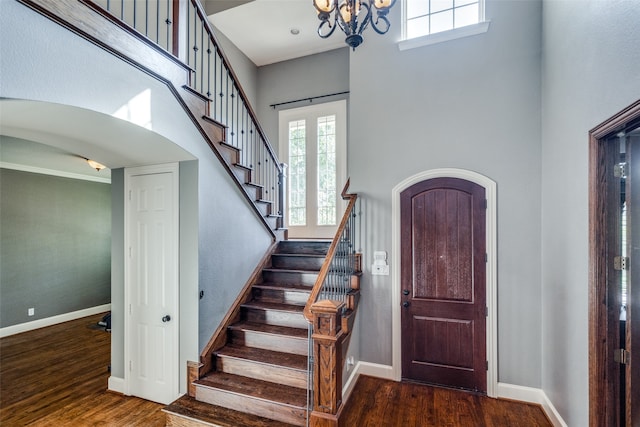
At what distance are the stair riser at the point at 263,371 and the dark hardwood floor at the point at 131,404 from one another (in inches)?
17.7

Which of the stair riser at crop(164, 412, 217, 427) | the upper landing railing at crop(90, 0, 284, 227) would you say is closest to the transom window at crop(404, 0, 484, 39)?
the upper landing railing at crop(90, 0, 284, 227)

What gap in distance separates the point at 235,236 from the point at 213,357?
1219 mm

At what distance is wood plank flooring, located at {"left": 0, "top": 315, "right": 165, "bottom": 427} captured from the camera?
2.76 metres

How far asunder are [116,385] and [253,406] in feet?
5.57

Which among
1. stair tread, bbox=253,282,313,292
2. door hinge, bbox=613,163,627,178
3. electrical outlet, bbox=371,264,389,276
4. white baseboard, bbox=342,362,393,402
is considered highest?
door hinge, bbox=613,163,627,178

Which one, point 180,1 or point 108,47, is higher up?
point 180,1

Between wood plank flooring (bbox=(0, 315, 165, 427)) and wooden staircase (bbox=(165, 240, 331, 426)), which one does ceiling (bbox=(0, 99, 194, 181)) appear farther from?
wood plank flooring (bbox=(0, 315, 165, 427))

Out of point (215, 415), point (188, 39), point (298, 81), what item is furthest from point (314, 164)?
point (215, 415)

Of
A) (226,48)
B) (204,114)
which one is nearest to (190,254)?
(204,114)

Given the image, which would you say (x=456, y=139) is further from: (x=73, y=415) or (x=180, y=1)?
(x=73, y=415)

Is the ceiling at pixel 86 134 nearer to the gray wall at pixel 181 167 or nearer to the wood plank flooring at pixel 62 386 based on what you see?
the gray wall at pixel 181 167

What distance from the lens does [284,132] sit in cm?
550

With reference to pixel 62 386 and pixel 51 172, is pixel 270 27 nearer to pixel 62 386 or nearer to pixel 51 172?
pixel 51 172

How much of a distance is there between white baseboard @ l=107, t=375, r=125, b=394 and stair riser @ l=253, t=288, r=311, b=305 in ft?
5.15
